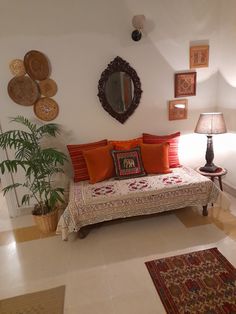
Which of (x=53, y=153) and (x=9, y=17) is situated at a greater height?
(x=9, y=17)

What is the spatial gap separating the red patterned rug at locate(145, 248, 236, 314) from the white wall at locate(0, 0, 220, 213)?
5.61ft

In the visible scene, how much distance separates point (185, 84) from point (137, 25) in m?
0.97

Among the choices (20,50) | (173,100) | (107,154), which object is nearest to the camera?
(20,50)

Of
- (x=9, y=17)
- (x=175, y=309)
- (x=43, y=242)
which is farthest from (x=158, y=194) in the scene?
(x=9, y=17)

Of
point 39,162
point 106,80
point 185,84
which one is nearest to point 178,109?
point 185,84

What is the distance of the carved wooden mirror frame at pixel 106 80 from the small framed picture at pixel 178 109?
1.60 ft

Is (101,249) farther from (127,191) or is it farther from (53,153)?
(53,153)

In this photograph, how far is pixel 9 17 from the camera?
255cm

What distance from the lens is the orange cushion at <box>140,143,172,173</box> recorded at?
2.89 m

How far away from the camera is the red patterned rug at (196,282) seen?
1639 mm

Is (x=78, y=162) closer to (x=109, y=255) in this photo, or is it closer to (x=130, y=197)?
(x=130, y=197)

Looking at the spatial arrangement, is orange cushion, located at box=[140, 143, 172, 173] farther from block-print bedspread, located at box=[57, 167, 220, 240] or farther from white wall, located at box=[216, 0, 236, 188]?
white wall, located at box=[216, 0, 236, 188]

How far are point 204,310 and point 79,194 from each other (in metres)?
1.52

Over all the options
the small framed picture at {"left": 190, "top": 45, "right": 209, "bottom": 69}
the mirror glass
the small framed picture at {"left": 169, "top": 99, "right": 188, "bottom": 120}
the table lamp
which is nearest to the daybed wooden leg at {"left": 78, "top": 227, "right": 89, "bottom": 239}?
the mirror glass
